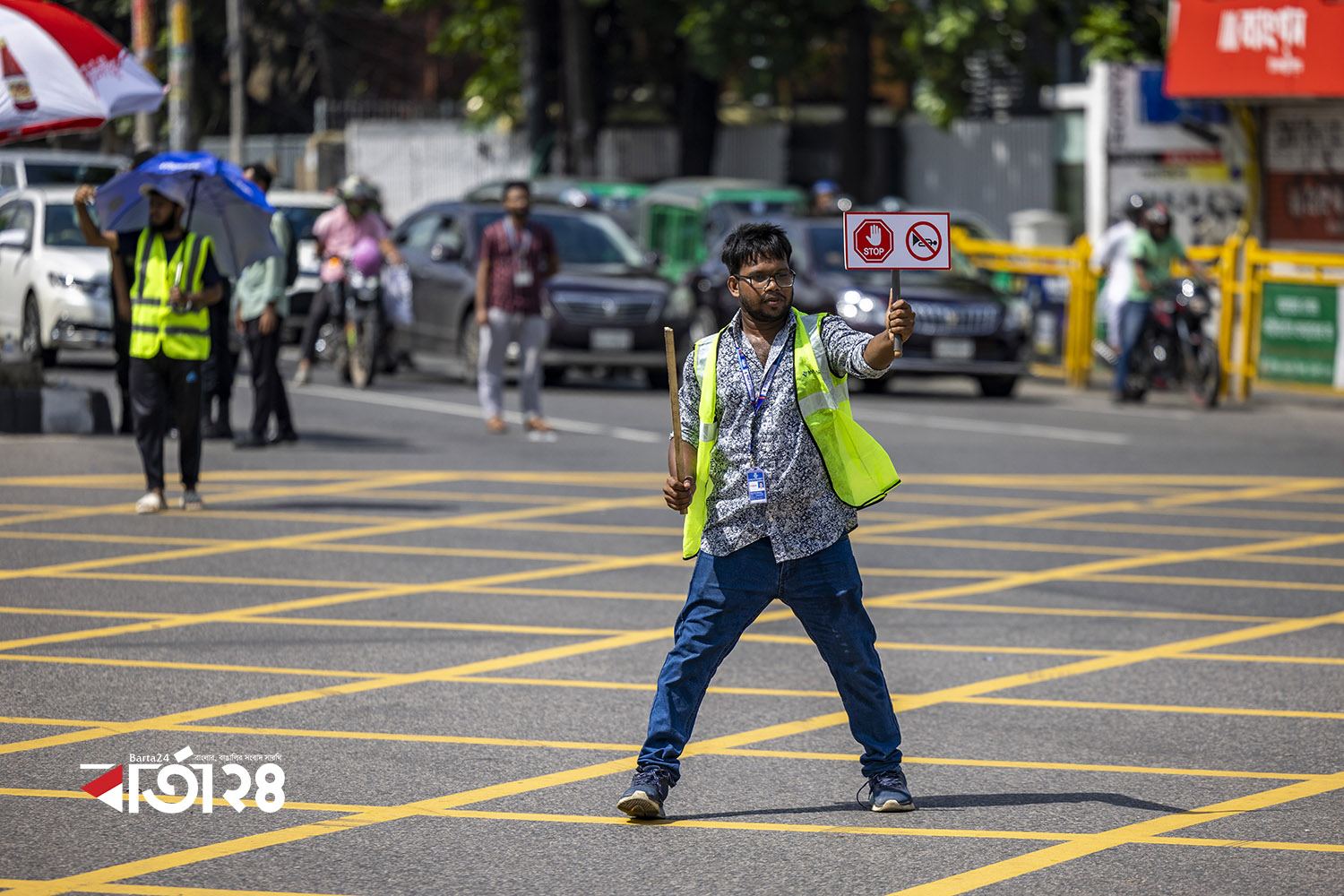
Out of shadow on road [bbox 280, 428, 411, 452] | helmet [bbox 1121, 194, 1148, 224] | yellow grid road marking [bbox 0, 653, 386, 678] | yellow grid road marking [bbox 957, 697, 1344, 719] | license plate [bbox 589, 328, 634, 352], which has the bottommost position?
shadow on road [bbox 280, 428, 411, 452]

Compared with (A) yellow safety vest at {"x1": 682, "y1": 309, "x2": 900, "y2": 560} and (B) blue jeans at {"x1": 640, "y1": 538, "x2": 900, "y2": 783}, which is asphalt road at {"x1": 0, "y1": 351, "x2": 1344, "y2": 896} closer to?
(B) blue jeans at {"x1": 640, "y1": 538, "x2": 900, "y2": 783}

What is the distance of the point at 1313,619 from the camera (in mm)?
9180

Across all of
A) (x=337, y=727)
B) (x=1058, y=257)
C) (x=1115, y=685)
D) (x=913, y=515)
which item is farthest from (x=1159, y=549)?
(x=1058, y=257)

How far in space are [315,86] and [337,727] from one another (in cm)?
4329

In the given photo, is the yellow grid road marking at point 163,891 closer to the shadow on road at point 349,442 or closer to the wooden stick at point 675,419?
the wooden stick at point 675,419

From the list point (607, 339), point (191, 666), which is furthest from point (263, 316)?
point (191, 666)

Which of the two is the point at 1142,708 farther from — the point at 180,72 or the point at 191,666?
the point at 180,72

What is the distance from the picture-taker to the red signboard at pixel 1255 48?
21094 mm

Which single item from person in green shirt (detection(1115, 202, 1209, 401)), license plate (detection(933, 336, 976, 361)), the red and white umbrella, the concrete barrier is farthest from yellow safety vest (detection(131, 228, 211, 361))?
person in green shirt (detection(1115, 202, 1209, 401))

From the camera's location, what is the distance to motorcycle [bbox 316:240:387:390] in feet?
60.7

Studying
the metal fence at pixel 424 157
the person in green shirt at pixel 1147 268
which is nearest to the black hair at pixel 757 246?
the person in green shirt at pixel 1147 268

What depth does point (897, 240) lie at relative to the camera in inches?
239

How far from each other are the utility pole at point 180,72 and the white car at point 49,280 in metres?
3.90

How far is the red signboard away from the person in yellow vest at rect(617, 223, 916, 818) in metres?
16.6
